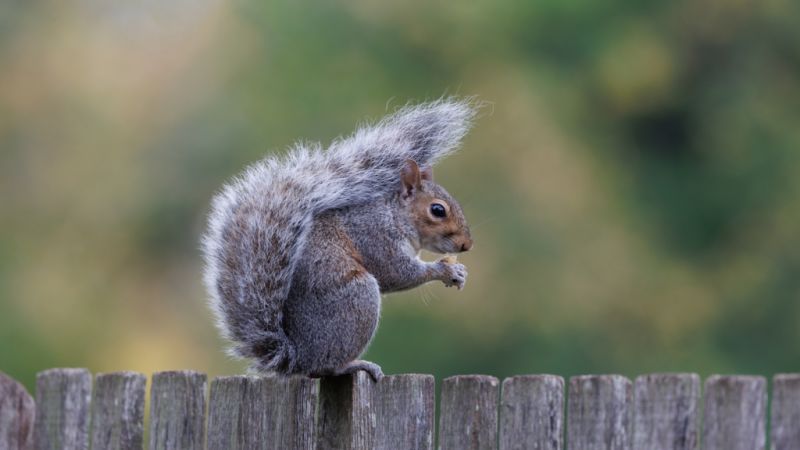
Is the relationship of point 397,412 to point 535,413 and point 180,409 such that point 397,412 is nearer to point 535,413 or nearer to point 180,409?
point 535,413

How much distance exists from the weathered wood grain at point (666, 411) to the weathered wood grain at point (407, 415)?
0.46m

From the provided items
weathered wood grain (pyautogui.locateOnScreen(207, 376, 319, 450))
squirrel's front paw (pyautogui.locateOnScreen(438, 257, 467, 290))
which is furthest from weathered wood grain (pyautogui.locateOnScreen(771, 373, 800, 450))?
squirrel's front paw (pyautogui.locateOnScreen(438, 257, 467, 290))

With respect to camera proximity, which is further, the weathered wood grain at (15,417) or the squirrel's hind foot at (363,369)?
the weathered wood grain at (15,417)

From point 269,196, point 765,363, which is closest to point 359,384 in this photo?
point 269,196

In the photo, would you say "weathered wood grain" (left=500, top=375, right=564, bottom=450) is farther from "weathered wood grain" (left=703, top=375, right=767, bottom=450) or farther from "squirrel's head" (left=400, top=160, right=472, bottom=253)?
"squirrel's head" (left=400, top=160, right=472, bottom=253)

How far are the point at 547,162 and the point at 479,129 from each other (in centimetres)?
43

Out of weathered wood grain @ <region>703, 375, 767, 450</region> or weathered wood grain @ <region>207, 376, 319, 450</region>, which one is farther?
weathered wood grain @ <region>207, 376, 319, 450</region>

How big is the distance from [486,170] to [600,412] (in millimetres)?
5071

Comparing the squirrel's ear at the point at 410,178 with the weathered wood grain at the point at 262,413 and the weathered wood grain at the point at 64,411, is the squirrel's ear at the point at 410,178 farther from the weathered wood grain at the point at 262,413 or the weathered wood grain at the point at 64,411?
the weathered wood grain at the point at 64,411

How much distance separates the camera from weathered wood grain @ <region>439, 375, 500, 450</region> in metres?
2.17

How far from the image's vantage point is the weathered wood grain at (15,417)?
2654mm

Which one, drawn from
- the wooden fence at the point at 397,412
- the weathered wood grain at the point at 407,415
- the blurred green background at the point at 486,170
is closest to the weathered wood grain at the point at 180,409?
the wooden fence at the point at 397,412

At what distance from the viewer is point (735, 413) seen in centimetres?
185

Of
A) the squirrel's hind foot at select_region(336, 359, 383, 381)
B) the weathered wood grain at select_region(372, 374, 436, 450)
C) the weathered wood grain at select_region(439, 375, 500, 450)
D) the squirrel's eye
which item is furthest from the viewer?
the squirrel's eye
